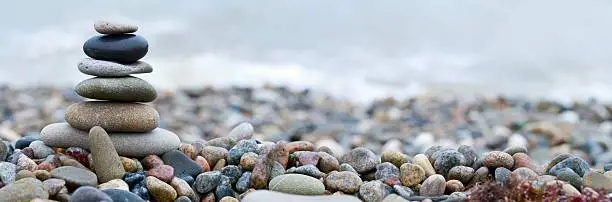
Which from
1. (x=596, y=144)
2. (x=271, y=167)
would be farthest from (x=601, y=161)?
(x=271, y=167)

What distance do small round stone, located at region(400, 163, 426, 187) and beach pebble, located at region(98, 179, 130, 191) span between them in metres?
1.43

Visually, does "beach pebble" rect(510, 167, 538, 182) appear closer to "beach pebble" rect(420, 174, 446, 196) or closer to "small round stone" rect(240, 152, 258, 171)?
"beach pebble" rect(420, 174, 446, 196)

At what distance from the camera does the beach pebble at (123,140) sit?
179 inches

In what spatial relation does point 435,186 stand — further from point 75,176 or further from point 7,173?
point 7,173

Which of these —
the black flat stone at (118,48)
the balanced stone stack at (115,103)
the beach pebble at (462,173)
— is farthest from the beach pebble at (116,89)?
the beach pebble at (462,173)

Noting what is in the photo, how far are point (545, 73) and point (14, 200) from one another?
1543 cm

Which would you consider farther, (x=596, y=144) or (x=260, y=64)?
(x=260, y=64)

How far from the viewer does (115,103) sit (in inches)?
183

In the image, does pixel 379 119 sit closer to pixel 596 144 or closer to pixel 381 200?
pixel 596 144

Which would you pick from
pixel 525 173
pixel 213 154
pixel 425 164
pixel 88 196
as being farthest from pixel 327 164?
pixel 88 196

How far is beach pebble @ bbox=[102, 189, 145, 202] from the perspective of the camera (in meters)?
3.80

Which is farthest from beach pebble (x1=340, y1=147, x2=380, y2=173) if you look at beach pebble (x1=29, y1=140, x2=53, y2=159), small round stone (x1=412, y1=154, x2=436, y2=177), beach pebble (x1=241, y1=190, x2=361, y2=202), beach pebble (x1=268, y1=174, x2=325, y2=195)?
beach pebble (x1=29, y1=140, x2=53, y2=159)

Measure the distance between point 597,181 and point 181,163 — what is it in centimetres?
220

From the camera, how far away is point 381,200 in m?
4.23
